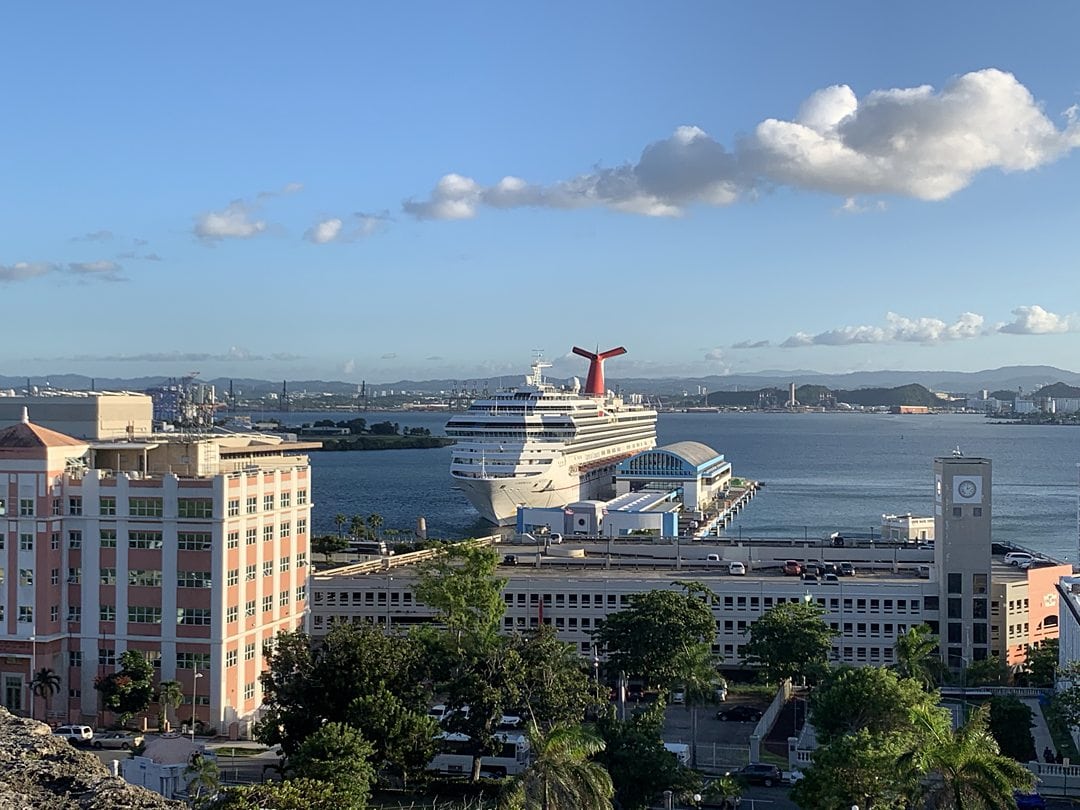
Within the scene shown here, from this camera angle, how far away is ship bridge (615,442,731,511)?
68.7m

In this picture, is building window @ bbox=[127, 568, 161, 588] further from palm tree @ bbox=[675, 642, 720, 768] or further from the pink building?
palm tree @ bbox=[675, 642, 720, 768]

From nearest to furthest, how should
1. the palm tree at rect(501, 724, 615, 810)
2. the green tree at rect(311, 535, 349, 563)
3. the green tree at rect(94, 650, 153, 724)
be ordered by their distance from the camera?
the palm tree at rect(501, 724, 615, 810)
the green tree at rect(94, 650, 153, 724)
the green tree at rect(311, 535, 349, 563)

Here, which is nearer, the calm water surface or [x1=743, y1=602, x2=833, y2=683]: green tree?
[x1=743, y1=602, x2=833, y2=683]: green tree

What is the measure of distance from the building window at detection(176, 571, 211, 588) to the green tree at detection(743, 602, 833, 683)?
1118 centimetres

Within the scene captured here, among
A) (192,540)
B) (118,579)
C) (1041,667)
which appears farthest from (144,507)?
(1041,667)

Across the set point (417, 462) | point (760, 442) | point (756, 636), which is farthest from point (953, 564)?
point (760, 442)

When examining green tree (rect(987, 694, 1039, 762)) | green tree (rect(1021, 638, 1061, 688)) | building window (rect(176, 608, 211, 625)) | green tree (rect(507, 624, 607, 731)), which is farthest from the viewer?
green tree (rect(1021, 638, 1061, 688))

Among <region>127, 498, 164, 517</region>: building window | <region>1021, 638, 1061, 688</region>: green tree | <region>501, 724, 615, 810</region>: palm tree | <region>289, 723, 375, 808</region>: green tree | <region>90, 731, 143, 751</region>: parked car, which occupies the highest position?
<region>127, 498, 164, 517</region>: building window

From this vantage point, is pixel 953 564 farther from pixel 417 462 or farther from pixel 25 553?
pixel 417 462

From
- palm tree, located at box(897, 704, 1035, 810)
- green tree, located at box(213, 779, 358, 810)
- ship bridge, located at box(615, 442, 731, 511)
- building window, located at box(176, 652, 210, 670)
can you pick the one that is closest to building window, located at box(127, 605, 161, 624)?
building window, located at box(176, 652, 210, 670)

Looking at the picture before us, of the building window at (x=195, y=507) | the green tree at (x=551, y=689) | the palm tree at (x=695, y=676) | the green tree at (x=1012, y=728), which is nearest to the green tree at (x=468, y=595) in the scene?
the green tree at (x=551, y=689)

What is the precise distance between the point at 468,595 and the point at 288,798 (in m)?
10.9

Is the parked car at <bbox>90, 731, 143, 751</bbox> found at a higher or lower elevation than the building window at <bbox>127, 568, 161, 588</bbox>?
lower

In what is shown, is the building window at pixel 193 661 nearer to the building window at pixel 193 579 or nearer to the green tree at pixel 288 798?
the building window at pixel 193 579
